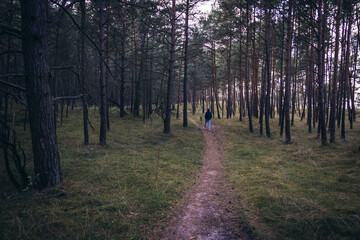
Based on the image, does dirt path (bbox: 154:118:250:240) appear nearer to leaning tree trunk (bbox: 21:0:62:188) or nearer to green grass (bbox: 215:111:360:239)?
green grass (bbox: 215:111:360:239)

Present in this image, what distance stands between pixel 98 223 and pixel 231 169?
580 cm

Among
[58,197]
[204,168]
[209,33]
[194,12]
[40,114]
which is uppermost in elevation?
[209,33]

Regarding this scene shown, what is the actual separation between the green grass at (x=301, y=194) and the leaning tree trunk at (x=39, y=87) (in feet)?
16.4

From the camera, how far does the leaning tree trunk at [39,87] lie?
441 cm

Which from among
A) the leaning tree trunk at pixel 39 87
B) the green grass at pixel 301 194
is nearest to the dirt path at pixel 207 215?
the green grass at pixel 301 194

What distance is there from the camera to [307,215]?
12.9 feet

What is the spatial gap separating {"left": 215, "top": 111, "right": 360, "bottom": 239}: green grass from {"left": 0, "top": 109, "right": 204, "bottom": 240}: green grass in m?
2.01

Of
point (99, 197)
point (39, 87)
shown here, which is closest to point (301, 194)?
point (99, 197)

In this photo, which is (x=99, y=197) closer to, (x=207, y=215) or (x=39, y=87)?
(x=207, y=215)

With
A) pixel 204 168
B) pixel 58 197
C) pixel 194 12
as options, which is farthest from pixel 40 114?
pixel 194 12

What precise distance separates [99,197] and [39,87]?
306cm

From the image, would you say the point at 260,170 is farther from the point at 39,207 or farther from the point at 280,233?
the point at 39,207

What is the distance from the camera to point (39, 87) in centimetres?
457

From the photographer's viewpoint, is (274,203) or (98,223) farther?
(274,203)
